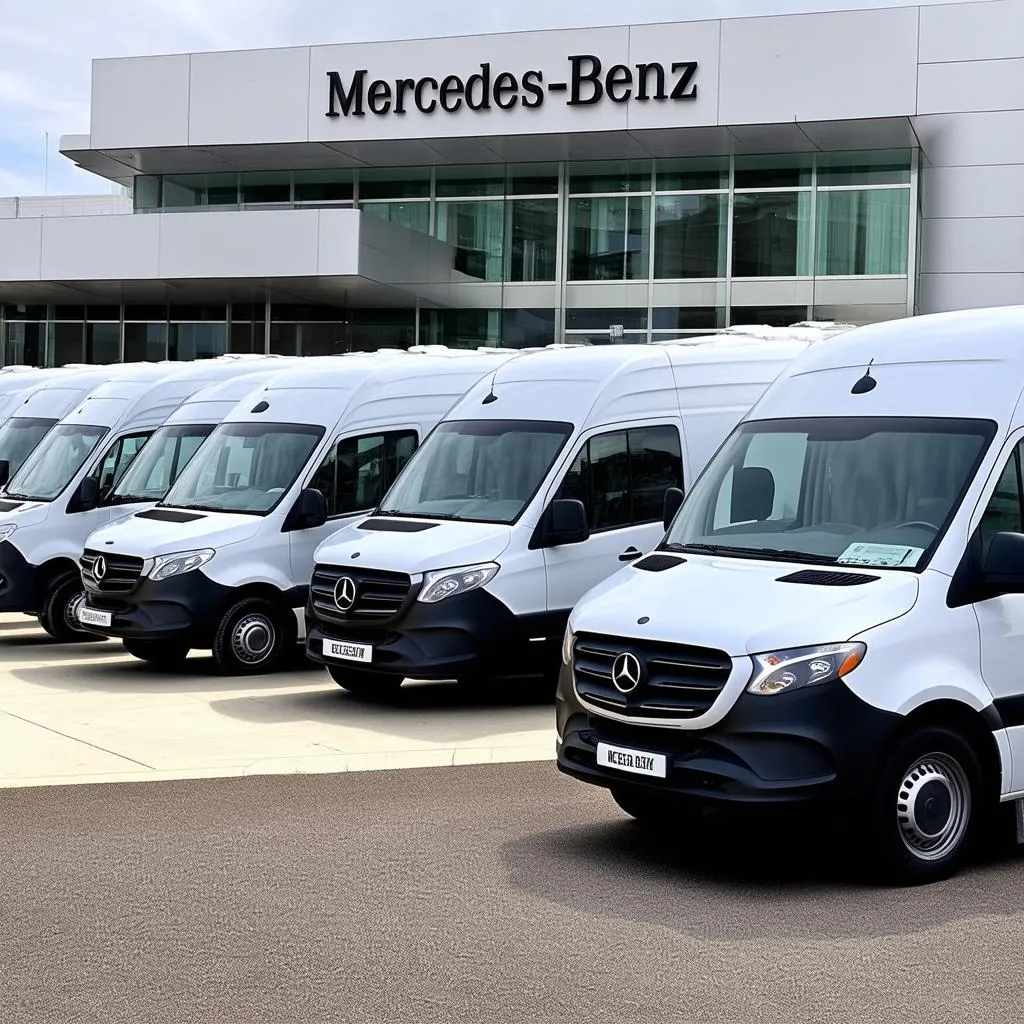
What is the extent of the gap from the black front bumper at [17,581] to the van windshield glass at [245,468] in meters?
1.84

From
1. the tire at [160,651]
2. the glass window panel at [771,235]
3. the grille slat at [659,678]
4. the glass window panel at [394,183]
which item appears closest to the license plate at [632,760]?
the grille slat at [659,678]

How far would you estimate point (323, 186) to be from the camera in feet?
115

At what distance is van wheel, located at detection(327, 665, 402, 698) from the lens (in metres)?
12.4

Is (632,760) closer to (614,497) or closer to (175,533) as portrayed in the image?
(614,497)

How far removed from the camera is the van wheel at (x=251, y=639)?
13.8 meters

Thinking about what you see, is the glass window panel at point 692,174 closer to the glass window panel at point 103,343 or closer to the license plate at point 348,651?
the glass window panel at point 103,343

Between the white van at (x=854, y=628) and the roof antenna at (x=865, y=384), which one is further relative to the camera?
the roof antenna at (x=865, y=384)

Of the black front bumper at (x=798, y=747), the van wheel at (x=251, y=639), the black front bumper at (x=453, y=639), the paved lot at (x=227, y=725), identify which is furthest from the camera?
the van wheel at (x=251, y=639)

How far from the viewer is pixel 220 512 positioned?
14375 millimetres

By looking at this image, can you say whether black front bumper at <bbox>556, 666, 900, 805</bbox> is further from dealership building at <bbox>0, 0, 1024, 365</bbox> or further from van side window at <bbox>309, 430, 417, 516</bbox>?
dealership building at <bbox>0, 0, 1024, 365</bbox>

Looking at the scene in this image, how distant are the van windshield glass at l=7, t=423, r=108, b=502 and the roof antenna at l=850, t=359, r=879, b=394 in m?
10.7

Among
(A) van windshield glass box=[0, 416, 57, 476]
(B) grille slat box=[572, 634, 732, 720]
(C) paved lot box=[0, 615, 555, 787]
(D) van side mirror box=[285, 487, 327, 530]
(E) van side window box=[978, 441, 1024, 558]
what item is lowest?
(C) paved lot box=[0, 615, 555, 787]

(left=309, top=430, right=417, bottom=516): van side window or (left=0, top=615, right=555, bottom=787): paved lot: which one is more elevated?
(left=309, top=430, right=417, bottom=516): van side window

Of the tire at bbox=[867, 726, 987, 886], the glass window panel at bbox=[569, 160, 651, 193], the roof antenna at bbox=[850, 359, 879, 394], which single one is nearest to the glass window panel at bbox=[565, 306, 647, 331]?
the glass window panel at bbox=[569, 160, 651, 193]
